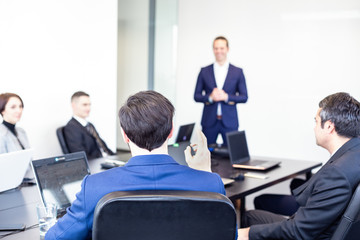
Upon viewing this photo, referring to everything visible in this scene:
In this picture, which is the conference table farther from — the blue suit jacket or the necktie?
the necktie

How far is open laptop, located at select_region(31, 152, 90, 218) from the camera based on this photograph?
7.13 ft

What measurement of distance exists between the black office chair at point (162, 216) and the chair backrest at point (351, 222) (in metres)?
0.74

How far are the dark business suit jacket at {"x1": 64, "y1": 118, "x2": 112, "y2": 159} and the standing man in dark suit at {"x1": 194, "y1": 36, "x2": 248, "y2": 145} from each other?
148 cm

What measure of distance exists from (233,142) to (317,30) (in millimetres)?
3462

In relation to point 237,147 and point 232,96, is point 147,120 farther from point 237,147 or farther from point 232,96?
point 232,96

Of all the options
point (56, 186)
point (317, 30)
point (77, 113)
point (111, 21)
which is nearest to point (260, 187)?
point (56, 186)

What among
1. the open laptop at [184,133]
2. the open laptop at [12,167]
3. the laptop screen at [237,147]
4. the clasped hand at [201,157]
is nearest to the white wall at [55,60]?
the open laptop at [184,133]

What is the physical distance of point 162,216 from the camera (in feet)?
4.13

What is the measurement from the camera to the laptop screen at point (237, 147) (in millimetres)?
3449

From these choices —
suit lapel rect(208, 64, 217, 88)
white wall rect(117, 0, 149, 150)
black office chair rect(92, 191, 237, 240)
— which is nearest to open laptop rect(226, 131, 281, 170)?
suit lapel rect(208, 64, 217, 88)

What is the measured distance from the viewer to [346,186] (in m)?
1.92

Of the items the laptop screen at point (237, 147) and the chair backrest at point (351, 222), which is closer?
the chair backrest at point (351, 222)

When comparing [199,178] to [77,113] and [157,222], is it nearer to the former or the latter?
[157,222]

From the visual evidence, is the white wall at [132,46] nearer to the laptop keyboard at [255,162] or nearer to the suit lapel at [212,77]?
the suit lapel at [212,77]
